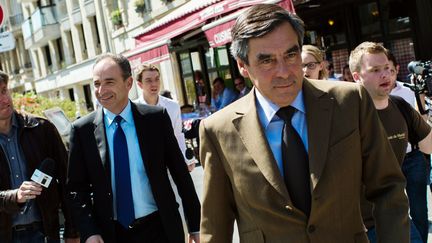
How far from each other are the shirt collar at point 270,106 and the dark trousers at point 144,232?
1.60m

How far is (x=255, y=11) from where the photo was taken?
2.35 meters

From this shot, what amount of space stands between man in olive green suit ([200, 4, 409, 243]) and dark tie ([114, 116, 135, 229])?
4.72ft

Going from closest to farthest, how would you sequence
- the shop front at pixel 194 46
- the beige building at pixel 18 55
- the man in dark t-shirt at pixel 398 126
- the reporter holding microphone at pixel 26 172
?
the man in dark t-shirt at pixel 398 126
the reporter holding microphone at pixel 26 172
the shop front at pixel 194 46
the beige building at pixel 18 55

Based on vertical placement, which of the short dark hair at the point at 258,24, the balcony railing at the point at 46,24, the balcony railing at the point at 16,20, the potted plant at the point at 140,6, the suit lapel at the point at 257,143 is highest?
the balcony railing at the point at 16,20

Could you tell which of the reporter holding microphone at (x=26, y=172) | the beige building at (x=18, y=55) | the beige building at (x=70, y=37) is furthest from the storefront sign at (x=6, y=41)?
the beige building at (x=18, y=55)

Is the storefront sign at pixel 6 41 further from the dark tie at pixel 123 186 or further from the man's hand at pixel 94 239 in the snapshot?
the man's hand at pixel 94 239

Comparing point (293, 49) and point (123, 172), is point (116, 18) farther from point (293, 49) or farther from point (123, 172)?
point (293, 49)

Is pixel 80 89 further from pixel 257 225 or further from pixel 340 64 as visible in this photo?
pixel 257 225

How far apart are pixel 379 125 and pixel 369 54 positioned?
1820 mm

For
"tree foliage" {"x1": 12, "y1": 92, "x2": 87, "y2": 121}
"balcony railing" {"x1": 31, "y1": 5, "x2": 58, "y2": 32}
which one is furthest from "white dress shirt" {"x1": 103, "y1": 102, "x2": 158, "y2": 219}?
"balcony railing" {"x1": 31, "y1": 5, "x2": 58, "y2": 32}

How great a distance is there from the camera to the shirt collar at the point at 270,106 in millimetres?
2381

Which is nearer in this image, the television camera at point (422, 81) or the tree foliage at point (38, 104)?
the television camera at point (422, 81)

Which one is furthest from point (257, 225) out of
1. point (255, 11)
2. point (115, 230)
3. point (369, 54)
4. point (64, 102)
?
point (64, 102)

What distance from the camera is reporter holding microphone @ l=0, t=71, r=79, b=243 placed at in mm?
4289
